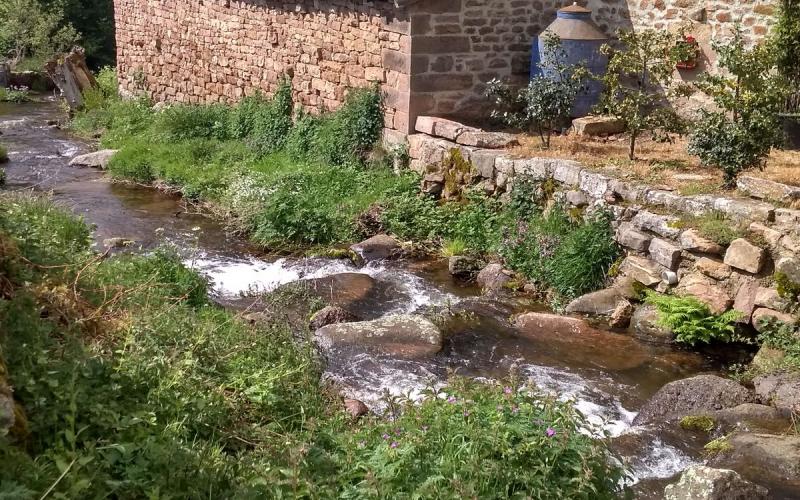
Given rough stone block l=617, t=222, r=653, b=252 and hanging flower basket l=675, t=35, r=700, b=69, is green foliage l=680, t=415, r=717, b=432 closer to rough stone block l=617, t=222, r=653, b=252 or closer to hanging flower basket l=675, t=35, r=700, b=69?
rough stone block l=617, t=222, r=653, b=252

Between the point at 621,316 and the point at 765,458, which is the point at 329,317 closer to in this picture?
the point at 621,316

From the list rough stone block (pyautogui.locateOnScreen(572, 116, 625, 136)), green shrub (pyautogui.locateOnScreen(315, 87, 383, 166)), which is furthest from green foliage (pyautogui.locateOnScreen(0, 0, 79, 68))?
rough stone block (pyautogui.locateOnScreen(572, 116, 625, 136))

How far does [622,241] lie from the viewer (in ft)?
28.5

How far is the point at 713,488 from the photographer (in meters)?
4.85

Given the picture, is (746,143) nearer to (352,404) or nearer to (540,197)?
(540,197)

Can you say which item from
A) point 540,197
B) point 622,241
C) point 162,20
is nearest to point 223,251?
point 540,197

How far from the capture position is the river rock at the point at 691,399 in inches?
254

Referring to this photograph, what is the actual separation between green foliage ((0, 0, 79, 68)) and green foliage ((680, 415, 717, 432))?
71.2ft

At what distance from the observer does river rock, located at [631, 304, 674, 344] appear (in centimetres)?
780

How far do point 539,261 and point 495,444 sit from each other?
5.18 m

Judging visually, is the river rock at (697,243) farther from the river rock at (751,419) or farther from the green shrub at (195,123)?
the green shrub at (195,123)

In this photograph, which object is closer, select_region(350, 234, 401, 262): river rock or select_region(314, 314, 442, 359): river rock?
select_region(314, 314, 442, 359): river rock

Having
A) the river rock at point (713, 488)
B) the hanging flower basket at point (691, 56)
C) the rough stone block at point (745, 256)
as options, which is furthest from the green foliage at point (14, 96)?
the river rock at point (713, 488)

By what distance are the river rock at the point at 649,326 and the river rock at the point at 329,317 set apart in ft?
8.54
